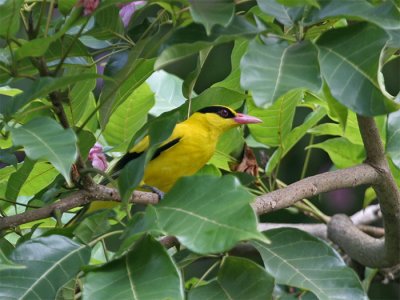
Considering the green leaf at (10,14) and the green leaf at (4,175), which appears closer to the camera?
the green leaf at (10,14)

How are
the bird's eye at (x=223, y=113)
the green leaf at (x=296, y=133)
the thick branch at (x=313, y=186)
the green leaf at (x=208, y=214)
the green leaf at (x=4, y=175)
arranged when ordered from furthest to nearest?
1. the bird's eye at (x=223, y=113)
2. the green leaf at (x=296, y=133)
3. the green leaf at (x=4, y=175)
4. the thick branch at (x=313, y=186)
5. the green leaf at (x=208, y=214)

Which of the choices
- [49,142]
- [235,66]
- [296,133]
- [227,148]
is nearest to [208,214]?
[49,142]

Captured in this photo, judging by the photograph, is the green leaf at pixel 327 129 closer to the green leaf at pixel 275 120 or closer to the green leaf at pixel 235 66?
the green leaf at pixel 275 120

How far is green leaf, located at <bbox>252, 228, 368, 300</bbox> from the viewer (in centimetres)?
159

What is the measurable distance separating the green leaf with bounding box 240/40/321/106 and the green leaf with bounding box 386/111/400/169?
1.49ft

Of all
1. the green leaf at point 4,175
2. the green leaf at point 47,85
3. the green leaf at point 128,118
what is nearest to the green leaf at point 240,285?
the green leaf at point 47,85

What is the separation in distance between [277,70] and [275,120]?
3.06 ft

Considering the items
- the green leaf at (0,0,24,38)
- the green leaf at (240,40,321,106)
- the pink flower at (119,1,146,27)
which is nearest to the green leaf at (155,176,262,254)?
the green leaf at (240,40,321,106)

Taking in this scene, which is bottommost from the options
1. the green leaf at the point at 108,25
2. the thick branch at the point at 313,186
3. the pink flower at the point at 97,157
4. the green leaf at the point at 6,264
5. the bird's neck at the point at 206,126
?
the bird's neck at the point at 206,126

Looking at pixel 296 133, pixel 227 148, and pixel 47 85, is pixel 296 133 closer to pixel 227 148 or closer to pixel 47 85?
pixel 227 148

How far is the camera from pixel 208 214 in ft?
4.37

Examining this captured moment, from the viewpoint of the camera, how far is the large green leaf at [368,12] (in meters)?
1.38

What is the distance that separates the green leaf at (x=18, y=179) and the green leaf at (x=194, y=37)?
55 cm

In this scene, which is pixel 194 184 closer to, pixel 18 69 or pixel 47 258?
pixel 47 258
